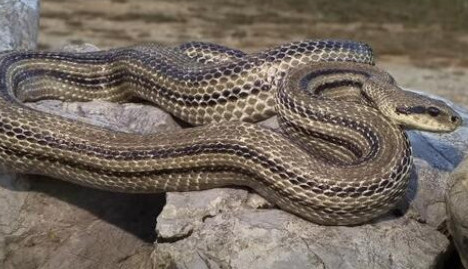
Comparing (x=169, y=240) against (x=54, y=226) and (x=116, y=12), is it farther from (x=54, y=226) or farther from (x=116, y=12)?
(x=116, y=12)

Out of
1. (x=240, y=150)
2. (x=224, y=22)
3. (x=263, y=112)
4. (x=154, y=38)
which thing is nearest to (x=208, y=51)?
(x=263, y=112)

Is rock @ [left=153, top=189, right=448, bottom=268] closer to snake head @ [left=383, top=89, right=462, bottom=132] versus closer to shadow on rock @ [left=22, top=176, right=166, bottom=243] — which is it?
snake head @ [left=383, top=89, right=462, bottom=132]

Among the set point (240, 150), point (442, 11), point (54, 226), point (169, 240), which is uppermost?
point (240, 150)

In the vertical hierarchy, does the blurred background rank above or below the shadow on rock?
below

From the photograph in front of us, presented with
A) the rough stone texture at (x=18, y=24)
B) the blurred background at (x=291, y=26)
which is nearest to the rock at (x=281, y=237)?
the rough stone texture at (x=18, y=24)

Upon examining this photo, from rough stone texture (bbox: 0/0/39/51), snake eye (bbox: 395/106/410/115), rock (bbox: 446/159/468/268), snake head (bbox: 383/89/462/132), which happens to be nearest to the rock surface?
A: rock (bbox: 446/159/468/268)

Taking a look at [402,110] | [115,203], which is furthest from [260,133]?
[115,203]

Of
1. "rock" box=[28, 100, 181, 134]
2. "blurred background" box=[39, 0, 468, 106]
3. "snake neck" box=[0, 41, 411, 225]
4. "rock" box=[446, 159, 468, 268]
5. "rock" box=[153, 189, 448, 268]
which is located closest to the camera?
"rock" box=[153, 189, 448, 268]
